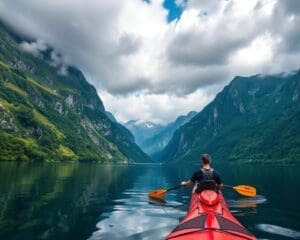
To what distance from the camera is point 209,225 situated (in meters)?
15.1

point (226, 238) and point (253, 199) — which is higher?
point (253, 199)

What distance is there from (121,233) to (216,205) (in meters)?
6.91

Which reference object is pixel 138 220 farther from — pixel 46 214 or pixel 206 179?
pixel 206 179

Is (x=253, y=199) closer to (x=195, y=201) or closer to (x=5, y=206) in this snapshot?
(x=195, y=201)

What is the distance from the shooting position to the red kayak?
14.3 meters

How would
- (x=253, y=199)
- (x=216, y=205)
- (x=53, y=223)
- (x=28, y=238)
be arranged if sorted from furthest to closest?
(x=253, y=199), (x=53, y=223), (x=28, y=238), (x=216, y=205)

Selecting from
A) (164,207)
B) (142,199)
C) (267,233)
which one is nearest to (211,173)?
(267,233)

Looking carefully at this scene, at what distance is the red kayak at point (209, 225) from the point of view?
46.8ft

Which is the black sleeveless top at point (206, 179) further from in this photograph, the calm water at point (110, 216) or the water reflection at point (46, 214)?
the water reflection at point (46, 214)

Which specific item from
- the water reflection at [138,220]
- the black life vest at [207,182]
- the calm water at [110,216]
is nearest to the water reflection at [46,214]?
the calm water at [110,216]

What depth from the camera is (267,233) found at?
22828 mm

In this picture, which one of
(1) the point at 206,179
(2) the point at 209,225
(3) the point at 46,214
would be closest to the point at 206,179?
(1) the point at 206,179

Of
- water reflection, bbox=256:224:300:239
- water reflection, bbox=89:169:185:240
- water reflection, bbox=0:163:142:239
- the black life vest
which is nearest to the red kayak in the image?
the black life vest

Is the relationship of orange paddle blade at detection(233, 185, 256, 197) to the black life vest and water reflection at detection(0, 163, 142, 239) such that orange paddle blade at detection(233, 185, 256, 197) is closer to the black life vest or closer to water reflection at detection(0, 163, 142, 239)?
water reflection at detection(0, 163, 142, 239)
